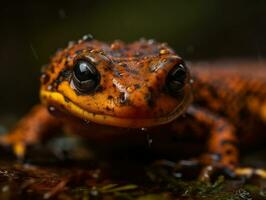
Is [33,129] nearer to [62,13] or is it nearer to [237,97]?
[237,97]

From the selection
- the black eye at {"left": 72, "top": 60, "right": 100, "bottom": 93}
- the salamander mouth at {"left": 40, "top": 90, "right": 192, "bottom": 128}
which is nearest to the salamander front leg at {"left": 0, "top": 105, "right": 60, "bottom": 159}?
the salamander mouth at {"left": 40, "top": 90, "right": 192, "bottom": 128}

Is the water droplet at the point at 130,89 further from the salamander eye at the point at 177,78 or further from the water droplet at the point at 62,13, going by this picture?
the water droplet at the point at 62,13

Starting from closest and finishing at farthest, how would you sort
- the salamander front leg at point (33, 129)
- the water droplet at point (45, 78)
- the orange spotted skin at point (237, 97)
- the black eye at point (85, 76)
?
the black eye at point (85, 76), the water droplet at point (45, 78), the salamander front leg at point (33, 129), the orange spotted skin at point (237, 97)

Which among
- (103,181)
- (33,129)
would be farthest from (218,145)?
(33,129)

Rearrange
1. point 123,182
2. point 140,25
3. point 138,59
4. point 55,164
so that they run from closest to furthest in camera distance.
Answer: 1. point 123,182
2. point 138,59
3. point 55,164
4. point 140,25

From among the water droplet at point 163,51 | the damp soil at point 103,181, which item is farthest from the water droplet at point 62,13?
the water droplet at point 163,51

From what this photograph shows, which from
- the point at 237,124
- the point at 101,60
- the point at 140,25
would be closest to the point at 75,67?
the point at 101,60

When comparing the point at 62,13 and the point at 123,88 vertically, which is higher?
the point at 62,13

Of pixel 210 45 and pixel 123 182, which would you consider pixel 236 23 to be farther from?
pixel 123 182
